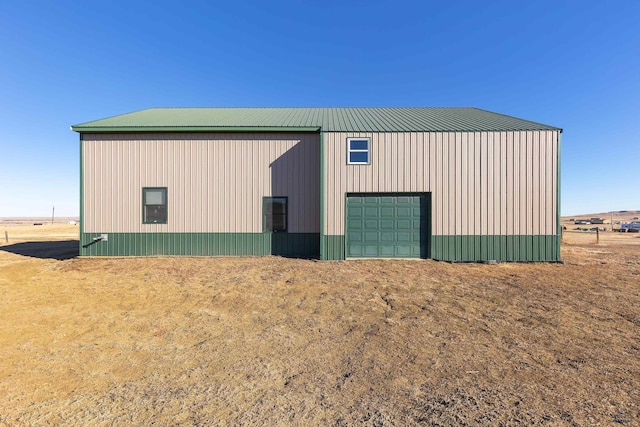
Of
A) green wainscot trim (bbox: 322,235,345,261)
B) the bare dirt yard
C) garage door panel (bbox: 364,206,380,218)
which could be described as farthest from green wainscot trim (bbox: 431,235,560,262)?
green wainscot trim (bbox: 322,235,345,261)

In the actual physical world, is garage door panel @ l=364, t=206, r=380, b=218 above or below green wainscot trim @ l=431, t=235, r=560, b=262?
above

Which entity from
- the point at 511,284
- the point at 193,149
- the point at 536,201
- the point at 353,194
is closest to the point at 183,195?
the point at 193,149

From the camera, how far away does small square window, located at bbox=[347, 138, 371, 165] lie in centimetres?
1101

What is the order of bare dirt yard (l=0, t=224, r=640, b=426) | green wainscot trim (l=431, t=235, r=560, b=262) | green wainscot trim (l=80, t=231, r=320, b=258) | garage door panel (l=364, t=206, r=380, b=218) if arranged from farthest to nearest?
green wainscot trim (l=80, t=231, r=320, b=258)
garage door panel (l=364, t=206, r=380, b=218)
green wainscot trim (l=431, t=235, r=560, b=262)
bare dirt yard (l=0, t=224, r=640, b=426)

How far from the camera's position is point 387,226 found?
36.8 ft

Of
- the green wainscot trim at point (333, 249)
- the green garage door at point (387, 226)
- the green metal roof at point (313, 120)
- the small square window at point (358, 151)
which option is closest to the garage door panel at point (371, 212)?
the green garage door at point (387, 226)

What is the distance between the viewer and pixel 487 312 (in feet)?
18.5

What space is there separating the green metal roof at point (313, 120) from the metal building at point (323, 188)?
0.10 meters

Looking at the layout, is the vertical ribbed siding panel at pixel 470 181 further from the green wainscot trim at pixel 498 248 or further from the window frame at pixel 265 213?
the window frame at pixel 265 213

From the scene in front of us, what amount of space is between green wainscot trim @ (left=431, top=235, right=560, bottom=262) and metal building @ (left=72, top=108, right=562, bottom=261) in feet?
0.13

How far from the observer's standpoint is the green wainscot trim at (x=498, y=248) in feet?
35.1

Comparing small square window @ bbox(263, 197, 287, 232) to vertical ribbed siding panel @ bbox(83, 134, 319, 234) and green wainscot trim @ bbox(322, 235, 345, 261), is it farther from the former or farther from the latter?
green wainscot trim @ bbox(322, 235, 345, 261)

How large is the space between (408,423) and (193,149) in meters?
12.3

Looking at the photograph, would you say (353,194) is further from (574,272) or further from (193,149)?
(574,272)
